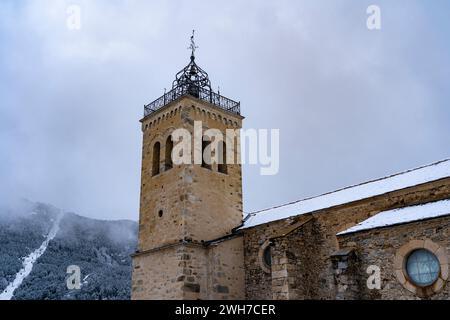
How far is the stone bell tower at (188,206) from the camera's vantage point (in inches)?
677

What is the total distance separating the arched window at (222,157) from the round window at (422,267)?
10.1 metres

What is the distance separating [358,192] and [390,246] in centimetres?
421

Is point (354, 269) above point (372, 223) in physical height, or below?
below

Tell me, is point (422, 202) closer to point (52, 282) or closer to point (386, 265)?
point (386, 265)

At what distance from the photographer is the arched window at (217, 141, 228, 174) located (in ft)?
66.6

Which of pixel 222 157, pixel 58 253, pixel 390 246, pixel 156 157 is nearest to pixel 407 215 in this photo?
pixel 390 246

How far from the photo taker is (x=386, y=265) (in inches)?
468

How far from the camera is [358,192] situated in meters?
16.0

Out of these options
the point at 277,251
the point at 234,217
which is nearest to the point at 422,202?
the point at 277,251

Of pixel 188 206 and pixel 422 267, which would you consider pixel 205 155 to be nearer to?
pixel 188 206

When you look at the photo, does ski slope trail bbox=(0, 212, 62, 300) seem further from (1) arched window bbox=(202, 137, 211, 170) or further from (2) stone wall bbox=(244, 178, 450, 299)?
(2) stone wall bbox=(244, 178, 450, 299)

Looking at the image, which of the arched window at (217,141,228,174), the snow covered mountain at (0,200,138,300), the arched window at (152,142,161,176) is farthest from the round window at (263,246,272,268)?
the snow covered mountain at (0,200,138,300)
